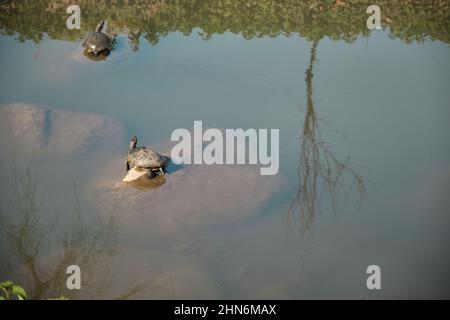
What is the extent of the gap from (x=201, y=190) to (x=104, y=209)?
4.52ft

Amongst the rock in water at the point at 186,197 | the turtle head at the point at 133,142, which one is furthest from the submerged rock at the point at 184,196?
the turtle head at the point at 133,142

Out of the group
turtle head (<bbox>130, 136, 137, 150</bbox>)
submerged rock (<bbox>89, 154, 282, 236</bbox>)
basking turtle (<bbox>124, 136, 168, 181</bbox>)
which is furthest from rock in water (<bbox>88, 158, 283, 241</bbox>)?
turtle head (<bbox>130, 136, 137, 150</bbox>)

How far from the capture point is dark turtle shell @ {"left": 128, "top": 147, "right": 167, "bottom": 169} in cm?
818

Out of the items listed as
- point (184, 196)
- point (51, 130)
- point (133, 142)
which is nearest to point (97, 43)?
point (51, 130)

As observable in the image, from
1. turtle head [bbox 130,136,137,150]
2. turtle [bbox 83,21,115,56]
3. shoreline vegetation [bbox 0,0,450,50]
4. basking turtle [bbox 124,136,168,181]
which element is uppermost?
shoreline vegetation [bbox 0,0,450,50]

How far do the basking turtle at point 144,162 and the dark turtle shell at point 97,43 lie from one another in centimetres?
396

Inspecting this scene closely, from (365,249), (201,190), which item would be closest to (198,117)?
(201,190)

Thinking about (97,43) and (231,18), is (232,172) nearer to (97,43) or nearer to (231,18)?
(97,43)

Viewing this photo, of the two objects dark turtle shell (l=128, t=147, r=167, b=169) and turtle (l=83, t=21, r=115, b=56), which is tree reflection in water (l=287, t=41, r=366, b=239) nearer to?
dark turtle shell (l=128, t=147, r=167, b=169)

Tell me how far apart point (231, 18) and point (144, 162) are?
6.04 metres

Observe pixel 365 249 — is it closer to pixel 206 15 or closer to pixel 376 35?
pixel 376 35

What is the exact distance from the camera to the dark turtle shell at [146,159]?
26.8ft

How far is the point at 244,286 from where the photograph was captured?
666 cm

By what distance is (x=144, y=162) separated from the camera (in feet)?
26.8
